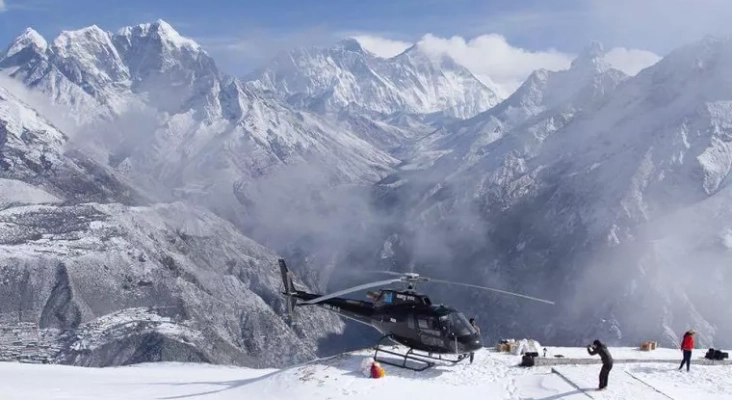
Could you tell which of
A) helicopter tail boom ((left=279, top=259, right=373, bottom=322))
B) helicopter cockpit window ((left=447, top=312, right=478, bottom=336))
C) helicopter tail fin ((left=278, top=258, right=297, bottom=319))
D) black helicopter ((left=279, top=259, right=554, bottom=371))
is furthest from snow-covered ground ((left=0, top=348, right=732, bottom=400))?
helicopter tail fin ((left=278, top=258, right=297, bottom=319))

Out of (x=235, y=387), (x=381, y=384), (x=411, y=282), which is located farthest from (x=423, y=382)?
(x=235, y=387)

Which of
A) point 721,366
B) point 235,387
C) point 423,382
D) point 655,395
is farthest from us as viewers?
point 721,366

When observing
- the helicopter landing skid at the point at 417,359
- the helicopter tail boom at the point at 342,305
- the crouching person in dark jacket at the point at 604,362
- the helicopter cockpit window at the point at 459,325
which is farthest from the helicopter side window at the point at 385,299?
the crouching person in dark jacket at the point at 604,362

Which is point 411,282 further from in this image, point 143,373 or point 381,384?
point 143,373

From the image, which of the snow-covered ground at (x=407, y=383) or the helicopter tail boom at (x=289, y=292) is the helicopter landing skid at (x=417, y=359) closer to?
the snow-covered ground at (x=407, y=383)

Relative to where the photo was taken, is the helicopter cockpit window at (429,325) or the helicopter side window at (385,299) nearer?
the helicopter cockpit window at (429,325)

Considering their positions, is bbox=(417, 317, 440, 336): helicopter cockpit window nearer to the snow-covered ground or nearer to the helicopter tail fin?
the snow-covered ground
